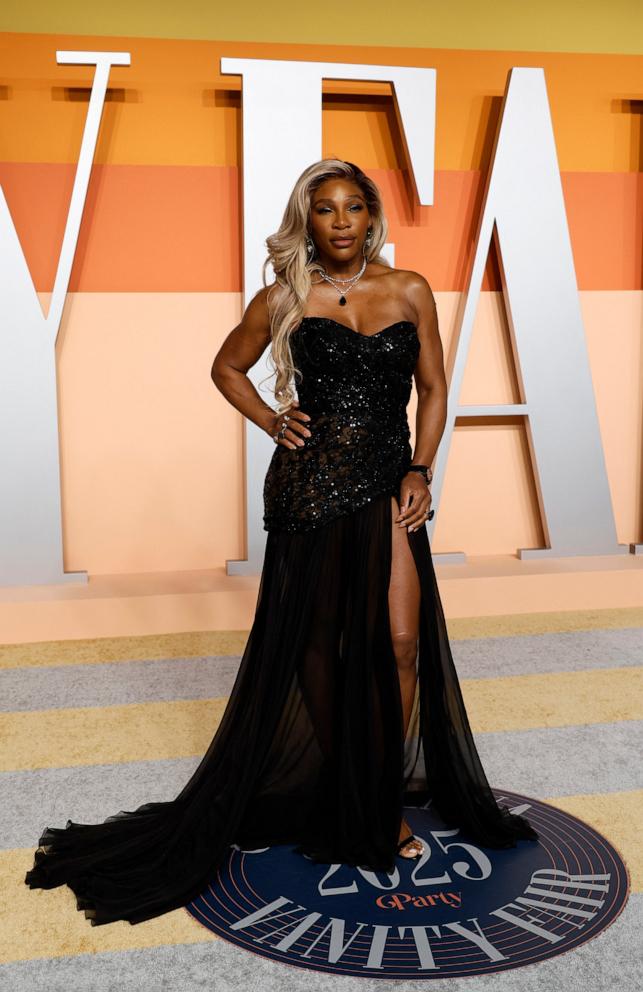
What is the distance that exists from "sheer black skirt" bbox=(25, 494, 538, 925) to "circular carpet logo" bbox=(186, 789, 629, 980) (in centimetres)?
6

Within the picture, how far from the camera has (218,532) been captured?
4828mm

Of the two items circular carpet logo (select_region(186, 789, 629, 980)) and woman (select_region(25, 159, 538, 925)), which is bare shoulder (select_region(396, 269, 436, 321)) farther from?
circular carpet logo (select_region(186, 789, 629, 980))

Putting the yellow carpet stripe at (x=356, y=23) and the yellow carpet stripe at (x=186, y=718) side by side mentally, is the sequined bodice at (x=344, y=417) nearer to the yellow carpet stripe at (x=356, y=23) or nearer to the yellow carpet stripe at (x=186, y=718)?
the yellow carpet stripe at (x=186, y=718)

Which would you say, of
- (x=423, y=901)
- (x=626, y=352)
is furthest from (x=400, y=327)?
(x=626, y=352)

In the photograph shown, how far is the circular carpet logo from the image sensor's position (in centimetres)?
199

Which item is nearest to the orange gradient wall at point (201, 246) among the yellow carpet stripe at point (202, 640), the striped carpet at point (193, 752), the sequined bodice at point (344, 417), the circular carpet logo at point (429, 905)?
the yellow carpet stripe at point (202, 640)

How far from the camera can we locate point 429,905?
85.4 inches

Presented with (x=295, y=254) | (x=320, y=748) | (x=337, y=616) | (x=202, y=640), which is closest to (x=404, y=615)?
(x=337, y=616)

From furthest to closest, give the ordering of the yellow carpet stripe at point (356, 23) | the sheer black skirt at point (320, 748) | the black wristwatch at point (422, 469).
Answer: the yellow carpet stripe at point (356, 23) → the black wristwatch at point (422, 469) → the sheer black skirt at point (320, 748)

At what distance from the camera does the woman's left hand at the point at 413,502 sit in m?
2.40

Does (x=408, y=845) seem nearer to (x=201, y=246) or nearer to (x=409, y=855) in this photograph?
(x=409, y=855)

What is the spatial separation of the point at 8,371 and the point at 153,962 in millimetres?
2952

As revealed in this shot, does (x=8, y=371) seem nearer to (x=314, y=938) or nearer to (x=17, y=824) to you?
(x=17, y=824)

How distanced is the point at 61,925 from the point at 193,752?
0.95 meters
